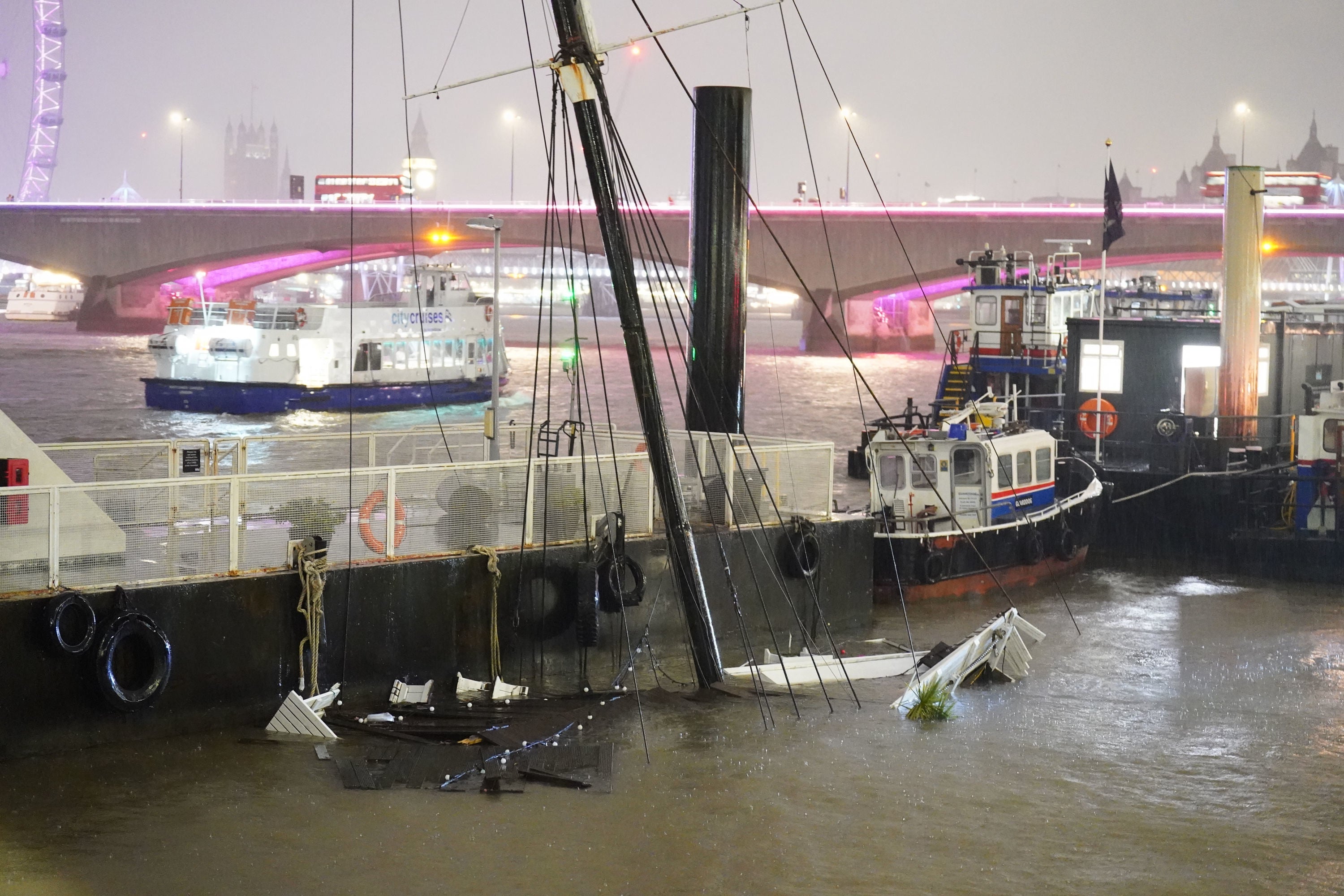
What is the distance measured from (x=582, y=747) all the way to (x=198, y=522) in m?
4.13

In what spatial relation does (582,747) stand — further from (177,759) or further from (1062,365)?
(1062,365)

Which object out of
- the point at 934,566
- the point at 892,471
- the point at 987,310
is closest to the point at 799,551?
the point at 934,566

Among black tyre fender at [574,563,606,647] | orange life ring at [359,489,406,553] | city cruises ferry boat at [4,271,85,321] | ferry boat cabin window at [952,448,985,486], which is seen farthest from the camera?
city cruises ferry boat at [4,271,85,321]

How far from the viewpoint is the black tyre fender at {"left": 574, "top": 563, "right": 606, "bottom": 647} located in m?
16.1

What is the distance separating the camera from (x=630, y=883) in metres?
10.3

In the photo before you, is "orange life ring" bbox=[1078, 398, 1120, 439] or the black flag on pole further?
the black flag on pole

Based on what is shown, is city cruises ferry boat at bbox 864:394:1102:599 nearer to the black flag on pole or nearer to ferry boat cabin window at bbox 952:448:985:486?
ferry boat cabin window at bbox 952:448:985:486

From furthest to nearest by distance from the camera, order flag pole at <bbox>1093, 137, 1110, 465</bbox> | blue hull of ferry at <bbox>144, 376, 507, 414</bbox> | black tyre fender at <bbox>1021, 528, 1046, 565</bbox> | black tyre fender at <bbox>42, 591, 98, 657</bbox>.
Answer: blue hull of ferry at <bbox>144, 376, 507, 414</bbox>, flag pole at <bbox>1093, 137, 1110, 465</bbox>, black tyre fender at <bbox>1021, 528, 1046, 565</bbox>, black tyre fender at <bbox>42, 591, 98, 657</bbox>

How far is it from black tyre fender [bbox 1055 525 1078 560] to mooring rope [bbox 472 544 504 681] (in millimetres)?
14298

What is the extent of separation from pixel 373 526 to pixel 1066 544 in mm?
15899

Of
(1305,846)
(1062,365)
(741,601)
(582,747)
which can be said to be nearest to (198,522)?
(582,747)

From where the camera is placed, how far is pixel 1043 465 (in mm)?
26844

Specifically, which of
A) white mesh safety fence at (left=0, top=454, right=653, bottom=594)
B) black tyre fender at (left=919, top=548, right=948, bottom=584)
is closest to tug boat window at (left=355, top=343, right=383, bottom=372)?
black tyre fender at (left=919, top=548, right=948, bottom=584)

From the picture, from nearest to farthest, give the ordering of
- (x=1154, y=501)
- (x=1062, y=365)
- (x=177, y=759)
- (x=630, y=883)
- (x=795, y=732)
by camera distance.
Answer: (x=630, y=883) → (x=177, y=759) → (x=795, y=732) → (x=1154, y=501) → (x=1062, y=365)
